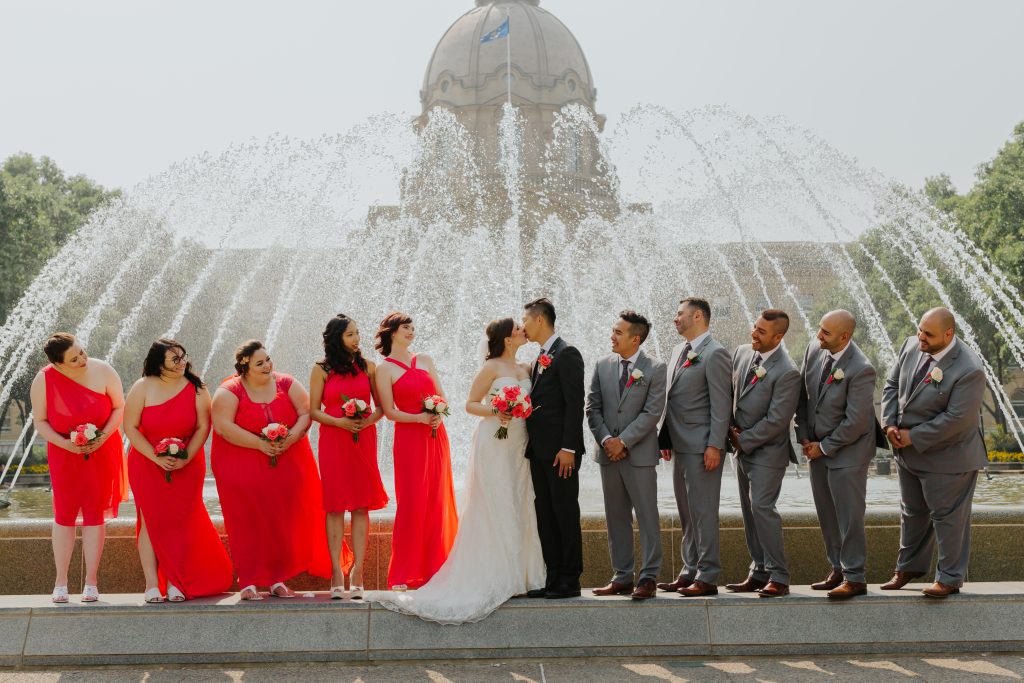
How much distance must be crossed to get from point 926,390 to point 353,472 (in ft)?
12.4

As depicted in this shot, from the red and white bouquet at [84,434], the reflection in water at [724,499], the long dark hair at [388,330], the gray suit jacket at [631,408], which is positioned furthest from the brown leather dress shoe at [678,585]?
the red and white bouquet at [84,434]

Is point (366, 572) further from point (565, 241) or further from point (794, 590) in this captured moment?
point (565, 241)

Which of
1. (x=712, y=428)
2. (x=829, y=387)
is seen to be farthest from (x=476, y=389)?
(x=829, y=387)

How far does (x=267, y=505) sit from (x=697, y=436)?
2.88 metres

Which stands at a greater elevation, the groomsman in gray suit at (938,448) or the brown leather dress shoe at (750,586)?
the groomsman in gray suit at (938,448)

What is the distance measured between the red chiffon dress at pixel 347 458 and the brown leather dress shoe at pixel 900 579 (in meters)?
3.34

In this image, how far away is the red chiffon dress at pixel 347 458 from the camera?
670cm

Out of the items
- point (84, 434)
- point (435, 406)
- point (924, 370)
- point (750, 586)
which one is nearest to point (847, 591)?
point (750, 586)

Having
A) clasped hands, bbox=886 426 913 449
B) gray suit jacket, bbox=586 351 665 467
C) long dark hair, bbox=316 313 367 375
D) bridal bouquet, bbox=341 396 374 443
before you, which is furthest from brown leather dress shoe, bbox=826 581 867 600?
long dark hair, bbox=316 313 367 375

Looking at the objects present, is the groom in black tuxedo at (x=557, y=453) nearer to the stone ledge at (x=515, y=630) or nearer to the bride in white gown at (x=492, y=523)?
the bride in white gown at (x=492, y=523)

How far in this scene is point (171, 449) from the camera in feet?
21.4

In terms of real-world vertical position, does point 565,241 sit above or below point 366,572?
above

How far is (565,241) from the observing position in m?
36.8

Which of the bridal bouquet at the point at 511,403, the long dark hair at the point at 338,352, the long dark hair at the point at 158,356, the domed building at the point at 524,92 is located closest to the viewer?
the bridal bouquet at the point at 511,403
